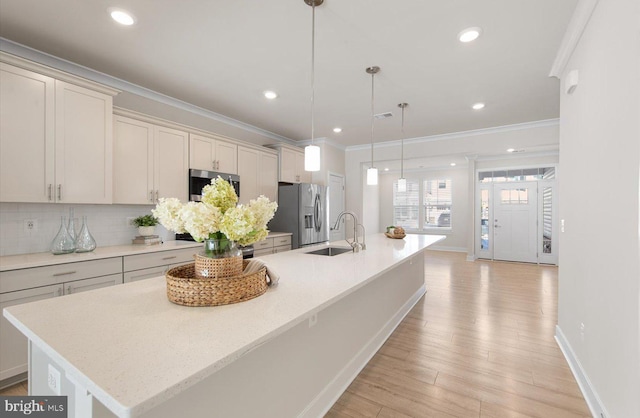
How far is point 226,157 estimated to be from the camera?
411 cm

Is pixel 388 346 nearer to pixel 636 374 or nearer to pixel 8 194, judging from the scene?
pixel 636 374

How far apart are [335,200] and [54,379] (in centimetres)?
539

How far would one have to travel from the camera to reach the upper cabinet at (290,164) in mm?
5070

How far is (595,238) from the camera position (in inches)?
72.3

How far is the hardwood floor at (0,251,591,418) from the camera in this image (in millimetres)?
1884

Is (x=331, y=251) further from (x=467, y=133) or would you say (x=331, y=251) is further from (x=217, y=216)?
(x=467, y=133)

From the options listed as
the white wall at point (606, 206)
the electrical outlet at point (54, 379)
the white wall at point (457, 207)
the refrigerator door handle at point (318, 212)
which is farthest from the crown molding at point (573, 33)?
the white wall at point (457, 207)

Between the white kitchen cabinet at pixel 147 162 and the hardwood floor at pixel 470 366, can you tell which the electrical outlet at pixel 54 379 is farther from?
the white kitchen cabinet at pixel 147 162

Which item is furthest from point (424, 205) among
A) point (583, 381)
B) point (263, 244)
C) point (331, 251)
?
point (583, 381)

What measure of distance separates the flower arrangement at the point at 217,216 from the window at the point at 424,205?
8300 millimetres

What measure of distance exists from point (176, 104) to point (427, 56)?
3.08m

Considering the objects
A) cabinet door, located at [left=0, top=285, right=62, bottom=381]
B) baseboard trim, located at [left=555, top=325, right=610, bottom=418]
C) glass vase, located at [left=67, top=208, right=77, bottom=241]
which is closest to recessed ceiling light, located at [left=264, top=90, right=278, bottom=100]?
glass vase, located at [left=67, top=208, right=77, bottom=241]

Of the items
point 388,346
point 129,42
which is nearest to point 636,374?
point 388,346

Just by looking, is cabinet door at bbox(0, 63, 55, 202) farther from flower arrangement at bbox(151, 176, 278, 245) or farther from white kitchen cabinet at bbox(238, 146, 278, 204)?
white kitchen cabinet at bbox(238, 146, 278, 204)
